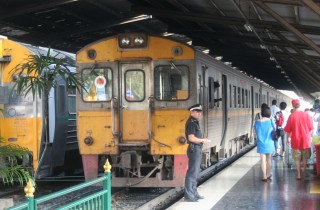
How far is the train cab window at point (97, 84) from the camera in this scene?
9.91 metres

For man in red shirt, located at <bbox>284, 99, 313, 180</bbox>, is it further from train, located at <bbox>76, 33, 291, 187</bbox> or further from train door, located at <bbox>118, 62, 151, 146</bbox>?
train door, located at <bbox>118, 62, 151, 146</bbox>

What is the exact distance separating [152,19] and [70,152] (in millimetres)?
8220

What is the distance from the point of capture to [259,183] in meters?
10.5

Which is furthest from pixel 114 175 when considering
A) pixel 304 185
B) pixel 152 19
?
pixel 152 19

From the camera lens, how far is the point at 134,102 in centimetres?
974

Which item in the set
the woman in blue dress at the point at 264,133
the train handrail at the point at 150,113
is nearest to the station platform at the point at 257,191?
the woman in blue dress at the point at 264,133

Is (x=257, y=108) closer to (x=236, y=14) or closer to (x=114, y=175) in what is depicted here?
(x=236, y=14)

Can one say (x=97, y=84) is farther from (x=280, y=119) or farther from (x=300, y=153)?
(x=280, y=119)

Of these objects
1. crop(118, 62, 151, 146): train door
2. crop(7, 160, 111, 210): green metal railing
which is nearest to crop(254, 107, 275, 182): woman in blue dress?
crop(118, 62, 151, 146): train door

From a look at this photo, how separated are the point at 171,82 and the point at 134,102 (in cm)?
83

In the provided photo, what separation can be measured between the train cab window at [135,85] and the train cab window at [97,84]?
1.21 ft

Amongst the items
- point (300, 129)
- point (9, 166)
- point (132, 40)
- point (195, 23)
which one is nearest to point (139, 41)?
point (132, 40)

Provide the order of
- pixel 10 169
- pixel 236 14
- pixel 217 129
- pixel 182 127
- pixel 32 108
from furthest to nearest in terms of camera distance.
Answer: pixel 236 14 → pixel 217 129 → pixel 32 108 → pixel 182 127 → pixel 10 169

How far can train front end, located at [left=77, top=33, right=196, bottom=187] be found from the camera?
9.52 meters
